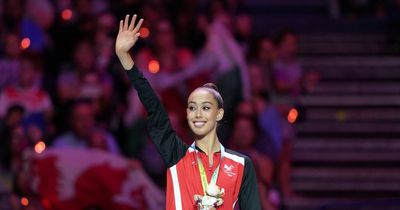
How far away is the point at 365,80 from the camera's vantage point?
14305mm

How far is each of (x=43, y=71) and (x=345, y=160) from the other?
365 centimetres

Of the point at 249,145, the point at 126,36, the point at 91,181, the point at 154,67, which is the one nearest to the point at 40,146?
the point at 91,181

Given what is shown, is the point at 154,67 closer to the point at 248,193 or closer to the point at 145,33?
the point at 145,33

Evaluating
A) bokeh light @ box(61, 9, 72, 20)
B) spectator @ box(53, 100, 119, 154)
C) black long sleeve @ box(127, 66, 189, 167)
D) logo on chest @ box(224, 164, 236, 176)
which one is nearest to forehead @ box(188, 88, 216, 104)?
black long sleeve @ box(127, 66, 189, 167)

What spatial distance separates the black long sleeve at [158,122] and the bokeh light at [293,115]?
6.19 metres

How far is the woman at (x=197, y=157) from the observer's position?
6.36 m

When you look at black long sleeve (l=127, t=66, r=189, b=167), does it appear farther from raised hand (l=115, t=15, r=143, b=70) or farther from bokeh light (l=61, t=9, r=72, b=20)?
bokeh light (l=61, t=9, r=72, b=20)

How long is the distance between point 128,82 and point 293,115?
6.39 ft

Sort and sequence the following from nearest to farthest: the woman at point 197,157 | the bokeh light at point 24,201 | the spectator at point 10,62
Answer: the woman at point 197,157 → the bokeh light at point 24,201 → the spectator at point 10,62

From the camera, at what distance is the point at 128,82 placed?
12.2 meters

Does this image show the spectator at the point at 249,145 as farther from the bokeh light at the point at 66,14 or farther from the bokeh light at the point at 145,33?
the bokeh light at the point at 66,14

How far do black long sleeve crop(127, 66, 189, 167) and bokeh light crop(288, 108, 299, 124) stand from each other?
6.19 meters

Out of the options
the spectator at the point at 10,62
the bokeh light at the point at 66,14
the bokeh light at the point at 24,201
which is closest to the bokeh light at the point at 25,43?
the spectator at the point at 10,62

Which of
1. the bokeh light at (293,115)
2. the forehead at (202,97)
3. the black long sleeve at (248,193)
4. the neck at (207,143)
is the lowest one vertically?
the black long sleeve at (248,193)
